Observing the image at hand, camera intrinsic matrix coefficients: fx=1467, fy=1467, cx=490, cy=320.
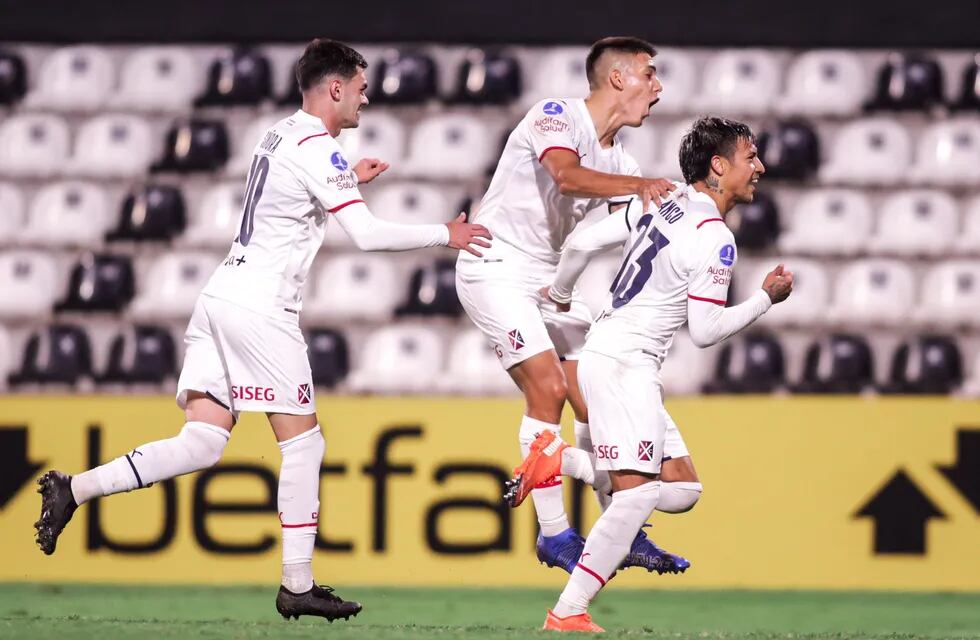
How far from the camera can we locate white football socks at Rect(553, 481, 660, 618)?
5.34 meters

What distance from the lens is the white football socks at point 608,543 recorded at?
17.5 feet

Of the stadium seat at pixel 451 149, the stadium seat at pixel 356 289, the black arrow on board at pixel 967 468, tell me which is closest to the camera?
the black arrow on board at pixel 967 468

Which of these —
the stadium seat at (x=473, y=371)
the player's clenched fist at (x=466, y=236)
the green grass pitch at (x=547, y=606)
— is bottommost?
the green grass pitch at (x=547, y=606)

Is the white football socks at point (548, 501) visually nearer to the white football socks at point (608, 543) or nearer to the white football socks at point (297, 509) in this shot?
the white football socks at point (608, 543)

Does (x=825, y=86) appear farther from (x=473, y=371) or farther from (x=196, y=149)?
(x=196, y=149)

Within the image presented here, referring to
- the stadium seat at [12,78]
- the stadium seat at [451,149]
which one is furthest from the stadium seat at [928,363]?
the stadium seat at [12,78]

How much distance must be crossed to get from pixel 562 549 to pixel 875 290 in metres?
4.98

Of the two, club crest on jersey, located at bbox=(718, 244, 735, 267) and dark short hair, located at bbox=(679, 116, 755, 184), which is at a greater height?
dark short hair, located at bbox=(679, 116, 755, 184)

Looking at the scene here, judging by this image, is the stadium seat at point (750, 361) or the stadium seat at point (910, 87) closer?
the stadium seat at point (750, 361)

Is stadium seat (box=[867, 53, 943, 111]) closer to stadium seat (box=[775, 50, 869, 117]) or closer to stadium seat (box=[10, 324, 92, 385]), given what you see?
stadium seat (box=[775, 50, 869, 117])

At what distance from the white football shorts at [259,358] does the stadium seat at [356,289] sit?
4340mm

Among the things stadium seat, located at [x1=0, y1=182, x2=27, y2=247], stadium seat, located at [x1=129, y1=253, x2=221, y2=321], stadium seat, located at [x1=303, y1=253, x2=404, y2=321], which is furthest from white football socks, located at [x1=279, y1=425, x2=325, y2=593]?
stadium seat, located at [x1=0, y1=182, x2=27, y2=247]

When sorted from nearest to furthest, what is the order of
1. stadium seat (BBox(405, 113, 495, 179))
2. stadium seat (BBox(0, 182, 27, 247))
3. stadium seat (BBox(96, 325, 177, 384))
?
stadium seat (BBox(96, 325, 177, 384))
stadium seat (BBox(0, 182, 27, 247))
stadium seat (BBox(405, 113, 495, 179))

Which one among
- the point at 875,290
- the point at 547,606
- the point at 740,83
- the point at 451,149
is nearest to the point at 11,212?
the point at 451,149
